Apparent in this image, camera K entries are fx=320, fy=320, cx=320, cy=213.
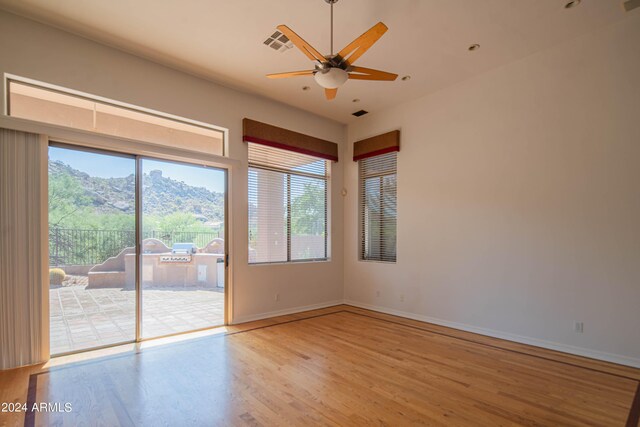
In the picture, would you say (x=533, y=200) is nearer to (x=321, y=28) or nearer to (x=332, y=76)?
(x=332, y=76)

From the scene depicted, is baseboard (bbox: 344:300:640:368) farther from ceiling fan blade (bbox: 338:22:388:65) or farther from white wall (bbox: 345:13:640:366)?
ceiling fan blade (bbox: 338:22:388:65)

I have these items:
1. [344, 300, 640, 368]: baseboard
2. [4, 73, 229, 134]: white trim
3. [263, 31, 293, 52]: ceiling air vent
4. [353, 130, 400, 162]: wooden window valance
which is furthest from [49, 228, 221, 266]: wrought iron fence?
[344, 300, 640, 368]: baseboard

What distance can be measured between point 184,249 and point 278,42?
2.92m

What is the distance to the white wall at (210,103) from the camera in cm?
334

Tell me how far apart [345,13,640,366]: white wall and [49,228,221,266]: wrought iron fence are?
4.00 meters

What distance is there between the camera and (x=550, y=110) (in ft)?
12.8

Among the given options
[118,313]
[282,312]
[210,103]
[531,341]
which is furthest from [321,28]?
[531,341]

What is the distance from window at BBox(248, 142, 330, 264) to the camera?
5188mm

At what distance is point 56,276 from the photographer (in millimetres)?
3502

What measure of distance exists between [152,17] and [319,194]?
3731mm

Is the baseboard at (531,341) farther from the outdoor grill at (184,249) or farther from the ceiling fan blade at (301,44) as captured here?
the ceiling fan blade at (301,44)

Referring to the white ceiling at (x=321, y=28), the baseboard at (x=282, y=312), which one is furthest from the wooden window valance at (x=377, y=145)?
the baseboard at (x=282, y=312)

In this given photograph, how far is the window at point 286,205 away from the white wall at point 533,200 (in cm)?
156

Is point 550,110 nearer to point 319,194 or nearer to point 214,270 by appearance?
point 319,194
